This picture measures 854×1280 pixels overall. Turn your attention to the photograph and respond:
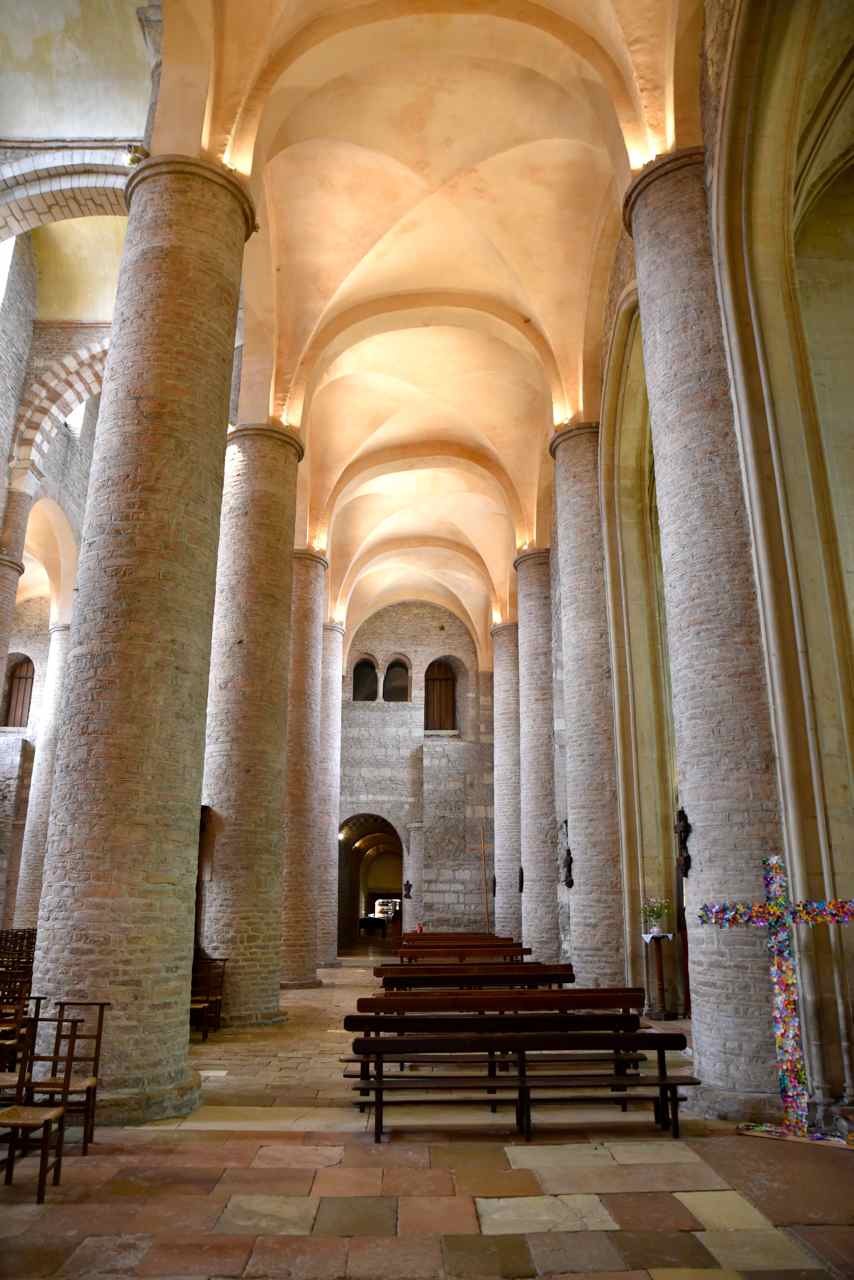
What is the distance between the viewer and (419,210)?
12805 mm

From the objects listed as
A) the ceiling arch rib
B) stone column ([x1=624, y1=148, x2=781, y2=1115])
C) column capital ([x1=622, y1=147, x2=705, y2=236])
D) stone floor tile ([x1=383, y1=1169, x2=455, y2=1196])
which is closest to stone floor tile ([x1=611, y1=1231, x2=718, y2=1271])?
stone floor tile ([x1=383, y1=1169, x2=455, y2=1196])

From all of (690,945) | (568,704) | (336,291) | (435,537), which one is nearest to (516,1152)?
(690,945)

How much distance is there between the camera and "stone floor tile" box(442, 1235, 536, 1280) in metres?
3.61

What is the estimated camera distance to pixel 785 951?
245 inches

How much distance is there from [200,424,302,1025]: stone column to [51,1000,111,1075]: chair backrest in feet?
14.9

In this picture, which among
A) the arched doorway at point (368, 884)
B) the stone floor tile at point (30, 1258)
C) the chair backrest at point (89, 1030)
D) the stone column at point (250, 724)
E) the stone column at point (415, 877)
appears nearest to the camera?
the stone floor tile at point (30, 1258)

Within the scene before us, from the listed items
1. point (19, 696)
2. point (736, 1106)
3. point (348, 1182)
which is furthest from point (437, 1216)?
point (19, 696)

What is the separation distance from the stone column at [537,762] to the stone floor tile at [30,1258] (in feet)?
40.1

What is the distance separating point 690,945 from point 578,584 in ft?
22.3

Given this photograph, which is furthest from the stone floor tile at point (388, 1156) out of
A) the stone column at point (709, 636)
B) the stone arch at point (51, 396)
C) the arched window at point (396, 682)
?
the arched window at point (396, 682)

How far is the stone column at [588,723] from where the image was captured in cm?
1163

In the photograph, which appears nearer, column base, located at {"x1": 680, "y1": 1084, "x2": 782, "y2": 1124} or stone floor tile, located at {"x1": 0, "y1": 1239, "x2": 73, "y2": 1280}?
stone floor tile, located at {"x1": 0, "y1": 1239, "x2": 73, "y2": 1280}

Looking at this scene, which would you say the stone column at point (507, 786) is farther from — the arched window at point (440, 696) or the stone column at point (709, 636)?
the stone column at point (709, 636)

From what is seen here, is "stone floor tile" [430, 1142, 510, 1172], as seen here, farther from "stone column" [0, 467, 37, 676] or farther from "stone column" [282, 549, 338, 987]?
"stone column" [0, 467, 37, 676]
